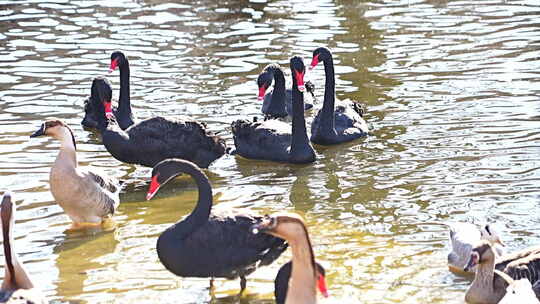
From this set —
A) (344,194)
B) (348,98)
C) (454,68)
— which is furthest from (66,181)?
(454,68)

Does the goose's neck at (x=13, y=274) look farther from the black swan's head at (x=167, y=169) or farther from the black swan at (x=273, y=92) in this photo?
the black swan at (x=273, y=92)

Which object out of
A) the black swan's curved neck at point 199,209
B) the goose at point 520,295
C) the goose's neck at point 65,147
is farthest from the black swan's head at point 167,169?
the goose at point 520,295

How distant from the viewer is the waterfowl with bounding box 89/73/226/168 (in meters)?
10.6

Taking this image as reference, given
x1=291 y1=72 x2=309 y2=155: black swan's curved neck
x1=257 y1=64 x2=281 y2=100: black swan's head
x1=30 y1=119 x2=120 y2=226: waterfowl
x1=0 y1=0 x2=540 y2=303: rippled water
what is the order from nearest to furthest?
x1=0 y1=0 x2=540 y2=303: rippled water, x1=30 y1=119 x2=120 y2=226: waterfowl, x1=291 y1=72 x2=309 y2=155: black swan's curved neck, x1=257 y1=64 x2=281 y2=100: black swan's head

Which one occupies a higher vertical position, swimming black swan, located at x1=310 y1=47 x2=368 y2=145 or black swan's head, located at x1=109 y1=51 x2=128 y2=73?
black swan's head, located at x1=109 y1=51 x2=128 y2=73

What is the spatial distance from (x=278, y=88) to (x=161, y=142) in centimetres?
247

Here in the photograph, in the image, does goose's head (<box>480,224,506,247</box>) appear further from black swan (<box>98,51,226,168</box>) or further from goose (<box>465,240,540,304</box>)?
black swan (<box>98,51,226,168</box>)

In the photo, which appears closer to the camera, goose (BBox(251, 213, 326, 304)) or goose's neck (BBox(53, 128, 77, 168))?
goose (BBox(251, 213, 326, 304))

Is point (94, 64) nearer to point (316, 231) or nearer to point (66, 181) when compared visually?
point (66, 181)

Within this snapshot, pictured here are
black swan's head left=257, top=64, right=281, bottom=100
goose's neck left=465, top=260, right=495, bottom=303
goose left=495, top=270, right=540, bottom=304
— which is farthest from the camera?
black swan's head left=257, top=64, right=281, bottom=100

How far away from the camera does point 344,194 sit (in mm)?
10086

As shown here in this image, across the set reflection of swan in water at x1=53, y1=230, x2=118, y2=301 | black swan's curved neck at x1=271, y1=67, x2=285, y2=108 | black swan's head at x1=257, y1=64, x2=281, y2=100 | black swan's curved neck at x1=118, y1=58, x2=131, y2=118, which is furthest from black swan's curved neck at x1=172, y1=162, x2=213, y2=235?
black swan's curved neck at x1=271, y1=67, x2=285, y2=108

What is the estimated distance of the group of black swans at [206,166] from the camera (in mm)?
7064

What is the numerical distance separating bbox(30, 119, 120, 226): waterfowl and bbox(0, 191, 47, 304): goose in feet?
6.63
